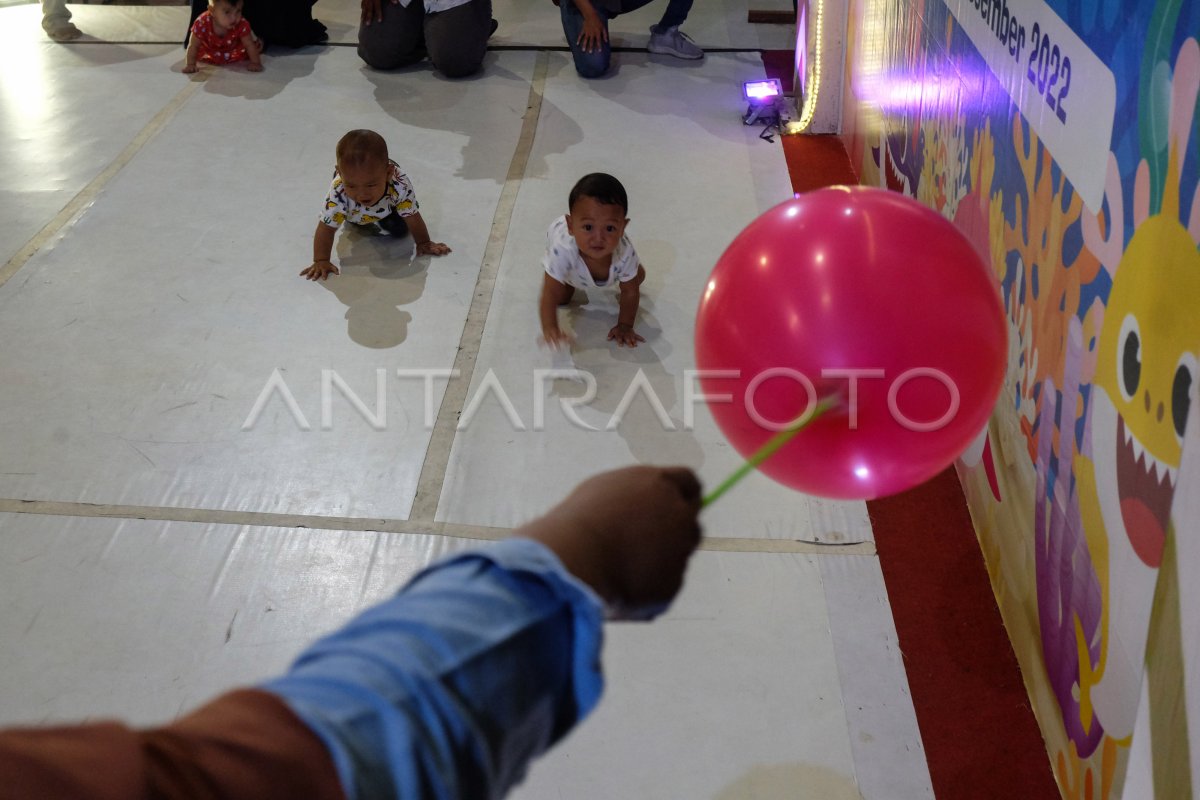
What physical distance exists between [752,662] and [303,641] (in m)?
0.94

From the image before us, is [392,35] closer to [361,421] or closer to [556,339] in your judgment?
[556,339]

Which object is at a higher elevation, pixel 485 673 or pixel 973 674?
pixel 485 673

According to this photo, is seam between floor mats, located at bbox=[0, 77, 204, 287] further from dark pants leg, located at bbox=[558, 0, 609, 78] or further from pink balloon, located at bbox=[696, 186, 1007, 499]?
pink balloon, located at bbox=[696, 186, 1007, 499]

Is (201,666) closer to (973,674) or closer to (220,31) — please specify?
(973,674)

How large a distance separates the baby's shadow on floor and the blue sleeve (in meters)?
2.57

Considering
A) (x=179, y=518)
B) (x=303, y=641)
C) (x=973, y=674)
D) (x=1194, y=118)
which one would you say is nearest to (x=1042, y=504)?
(x=973, y=674)

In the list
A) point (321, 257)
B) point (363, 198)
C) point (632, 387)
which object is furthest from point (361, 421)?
point (363, 198)

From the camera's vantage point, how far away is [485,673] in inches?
27.7

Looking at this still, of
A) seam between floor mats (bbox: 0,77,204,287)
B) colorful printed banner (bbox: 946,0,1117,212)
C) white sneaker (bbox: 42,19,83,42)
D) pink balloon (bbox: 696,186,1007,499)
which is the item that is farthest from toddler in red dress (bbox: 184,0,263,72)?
pink balloon (bbox: 696,186,1007,499)

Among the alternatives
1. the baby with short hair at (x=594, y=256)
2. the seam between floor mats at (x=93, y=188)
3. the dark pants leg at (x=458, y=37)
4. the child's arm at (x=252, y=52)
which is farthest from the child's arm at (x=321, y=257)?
the child's arm at (x=252, y=52)

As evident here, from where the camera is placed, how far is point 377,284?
3562 millimetres

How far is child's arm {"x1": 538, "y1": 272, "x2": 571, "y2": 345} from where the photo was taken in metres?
3.21

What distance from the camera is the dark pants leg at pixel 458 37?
16.6 feet

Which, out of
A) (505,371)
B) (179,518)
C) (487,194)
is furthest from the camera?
(487,194)
